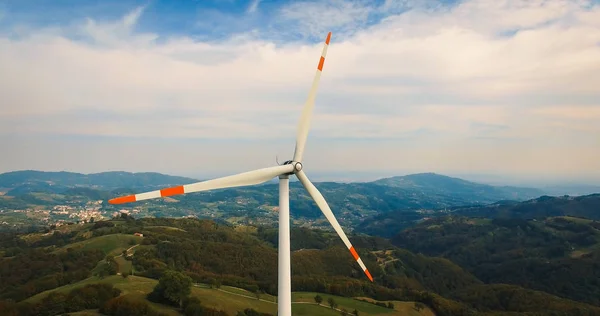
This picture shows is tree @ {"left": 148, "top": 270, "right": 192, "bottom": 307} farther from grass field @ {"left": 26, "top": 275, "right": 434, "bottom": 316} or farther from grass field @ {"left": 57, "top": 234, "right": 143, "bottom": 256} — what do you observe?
grass field @ {"left": 57, "top": 234, "right": 143, "bottom": 256}

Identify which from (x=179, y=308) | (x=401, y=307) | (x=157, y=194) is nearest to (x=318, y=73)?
(x=157, y=194)

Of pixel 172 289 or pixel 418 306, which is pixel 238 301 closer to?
pixel 172 289

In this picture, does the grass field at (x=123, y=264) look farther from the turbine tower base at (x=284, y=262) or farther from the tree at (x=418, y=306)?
the turbine tower base at (x=284, y=262)

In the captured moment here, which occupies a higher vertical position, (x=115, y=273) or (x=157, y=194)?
(x=157, y=194)

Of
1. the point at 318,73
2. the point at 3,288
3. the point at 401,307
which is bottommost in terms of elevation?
the point at 401,307

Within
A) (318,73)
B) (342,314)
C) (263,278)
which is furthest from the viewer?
(263,278)

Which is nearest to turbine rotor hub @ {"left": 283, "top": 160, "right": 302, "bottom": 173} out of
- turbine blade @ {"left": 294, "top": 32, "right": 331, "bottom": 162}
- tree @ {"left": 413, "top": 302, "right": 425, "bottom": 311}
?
turbine blade @ {"left": 294, "top": 32, "right": 331, "bottom": 162}

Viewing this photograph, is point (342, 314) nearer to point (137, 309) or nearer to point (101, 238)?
point (137, 309)
